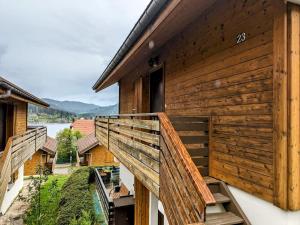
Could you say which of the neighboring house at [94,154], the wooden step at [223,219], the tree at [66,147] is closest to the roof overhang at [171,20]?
the wooden step at [223,219]

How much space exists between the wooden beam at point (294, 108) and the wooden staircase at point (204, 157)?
2.95 ft

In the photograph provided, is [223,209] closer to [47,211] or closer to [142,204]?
[142,204]

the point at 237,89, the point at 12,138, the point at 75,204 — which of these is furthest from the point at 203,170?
the point at 75,204

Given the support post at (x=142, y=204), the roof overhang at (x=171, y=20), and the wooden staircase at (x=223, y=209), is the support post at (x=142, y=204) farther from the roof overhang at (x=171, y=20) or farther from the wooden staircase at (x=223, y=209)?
the roof overhang at (x=171, y=20)

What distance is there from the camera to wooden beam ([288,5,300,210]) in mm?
2697

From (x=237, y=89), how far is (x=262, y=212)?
1725mm

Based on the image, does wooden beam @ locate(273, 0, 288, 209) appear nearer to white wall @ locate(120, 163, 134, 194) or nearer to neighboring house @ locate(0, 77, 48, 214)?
neighboring house @ locate(0, 77, 48, 214)

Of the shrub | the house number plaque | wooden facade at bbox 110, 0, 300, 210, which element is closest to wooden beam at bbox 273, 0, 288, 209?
wooden facade at bbox 110, 0, 300, 210

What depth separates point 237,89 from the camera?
3508 mm

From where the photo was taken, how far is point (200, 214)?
2.16 metres

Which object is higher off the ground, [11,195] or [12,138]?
[12,138]

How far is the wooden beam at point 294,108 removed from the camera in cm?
270

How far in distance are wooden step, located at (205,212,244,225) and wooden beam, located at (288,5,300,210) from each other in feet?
2.53

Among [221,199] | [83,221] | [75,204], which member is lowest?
[75,204]
